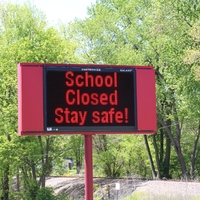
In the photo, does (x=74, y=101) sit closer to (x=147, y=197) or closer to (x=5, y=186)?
(x=147, y=197)

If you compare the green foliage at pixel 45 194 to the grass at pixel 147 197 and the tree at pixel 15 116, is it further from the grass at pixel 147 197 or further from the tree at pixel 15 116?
the grass at pixel 147 197

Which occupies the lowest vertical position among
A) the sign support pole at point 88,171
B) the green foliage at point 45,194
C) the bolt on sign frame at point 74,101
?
the green foliage at point 45,194

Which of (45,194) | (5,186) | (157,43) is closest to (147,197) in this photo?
(45,194)

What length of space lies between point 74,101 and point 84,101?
0.21 m

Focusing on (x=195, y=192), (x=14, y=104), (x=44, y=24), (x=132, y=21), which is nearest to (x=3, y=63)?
(x=14, y=104)

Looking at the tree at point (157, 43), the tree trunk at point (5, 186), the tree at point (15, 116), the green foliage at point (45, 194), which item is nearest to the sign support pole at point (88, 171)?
A: the green foliage at point (45, 194)

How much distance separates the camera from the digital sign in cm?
1198

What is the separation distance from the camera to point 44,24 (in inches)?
1612

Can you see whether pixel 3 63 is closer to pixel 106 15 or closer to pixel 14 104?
pixel 14 104

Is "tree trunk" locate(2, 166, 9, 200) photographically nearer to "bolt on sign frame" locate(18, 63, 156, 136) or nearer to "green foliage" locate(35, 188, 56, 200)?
"green foliage" locate(35, 188, 56, 200)

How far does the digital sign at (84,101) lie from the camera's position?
39.3ft

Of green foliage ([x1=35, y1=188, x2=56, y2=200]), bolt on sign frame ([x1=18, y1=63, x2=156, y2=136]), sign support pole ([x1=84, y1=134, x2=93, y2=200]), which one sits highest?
bolt on sign frame ([x1=18, y1=63, x2=156, y2=136])

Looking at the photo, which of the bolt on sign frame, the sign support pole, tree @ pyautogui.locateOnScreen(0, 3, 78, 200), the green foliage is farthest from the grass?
the bolt on sign frame

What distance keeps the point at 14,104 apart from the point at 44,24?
908 centimetres
